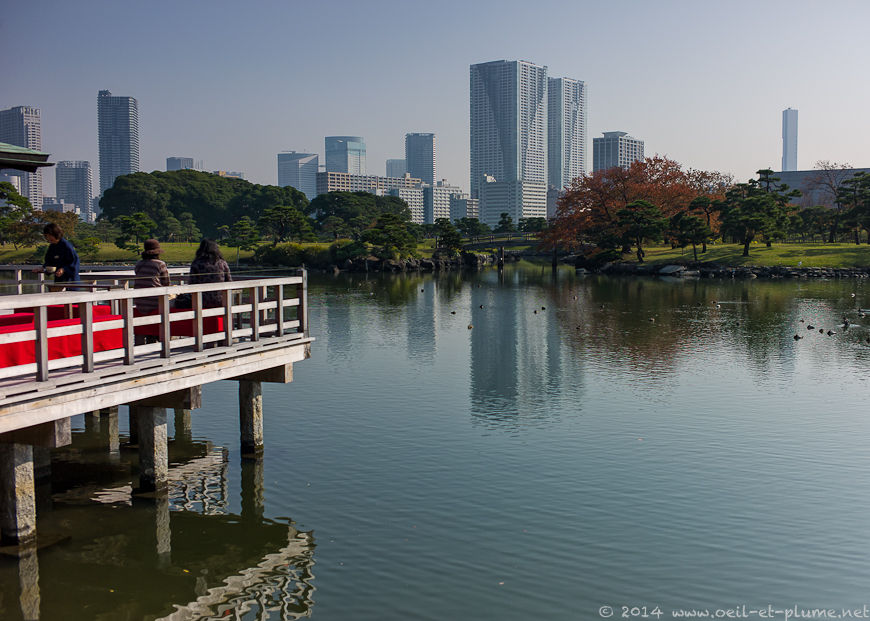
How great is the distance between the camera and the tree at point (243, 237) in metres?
104

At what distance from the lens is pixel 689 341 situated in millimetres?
32125

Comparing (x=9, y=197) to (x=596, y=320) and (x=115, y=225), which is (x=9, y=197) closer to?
(x=115, y=225)

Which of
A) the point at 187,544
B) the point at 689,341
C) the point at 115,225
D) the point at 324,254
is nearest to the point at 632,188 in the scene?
the point at 324,254

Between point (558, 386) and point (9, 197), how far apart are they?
81570mm

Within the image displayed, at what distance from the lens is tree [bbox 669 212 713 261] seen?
8038cm

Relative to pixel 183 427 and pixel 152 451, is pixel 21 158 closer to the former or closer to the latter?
pixel 152 451

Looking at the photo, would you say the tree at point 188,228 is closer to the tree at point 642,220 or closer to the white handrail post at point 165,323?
the tree at point 642,220

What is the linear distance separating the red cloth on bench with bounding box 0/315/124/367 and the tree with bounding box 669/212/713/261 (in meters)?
75.9

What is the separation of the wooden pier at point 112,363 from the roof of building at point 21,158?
195cm

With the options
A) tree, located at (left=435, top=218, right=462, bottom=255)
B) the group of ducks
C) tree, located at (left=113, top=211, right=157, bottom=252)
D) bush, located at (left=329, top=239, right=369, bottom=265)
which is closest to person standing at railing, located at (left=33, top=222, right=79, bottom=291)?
the group of ducks

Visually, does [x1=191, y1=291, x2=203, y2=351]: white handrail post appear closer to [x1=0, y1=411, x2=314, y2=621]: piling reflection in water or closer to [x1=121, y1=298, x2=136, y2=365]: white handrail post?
[x1=121, y1=298, x2=136, y2=365]: white handrail post

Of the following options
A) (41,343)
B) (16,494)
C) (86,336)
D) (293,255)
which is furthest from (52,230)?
(293,255)

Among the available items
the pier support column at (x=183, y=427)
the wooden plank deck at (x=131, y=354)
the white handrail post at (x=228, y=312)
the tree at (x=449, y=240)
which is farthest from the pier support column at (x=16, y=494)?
the tree at (x=449, y=240)

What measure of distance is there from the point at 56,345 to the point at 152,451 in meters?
3.19
